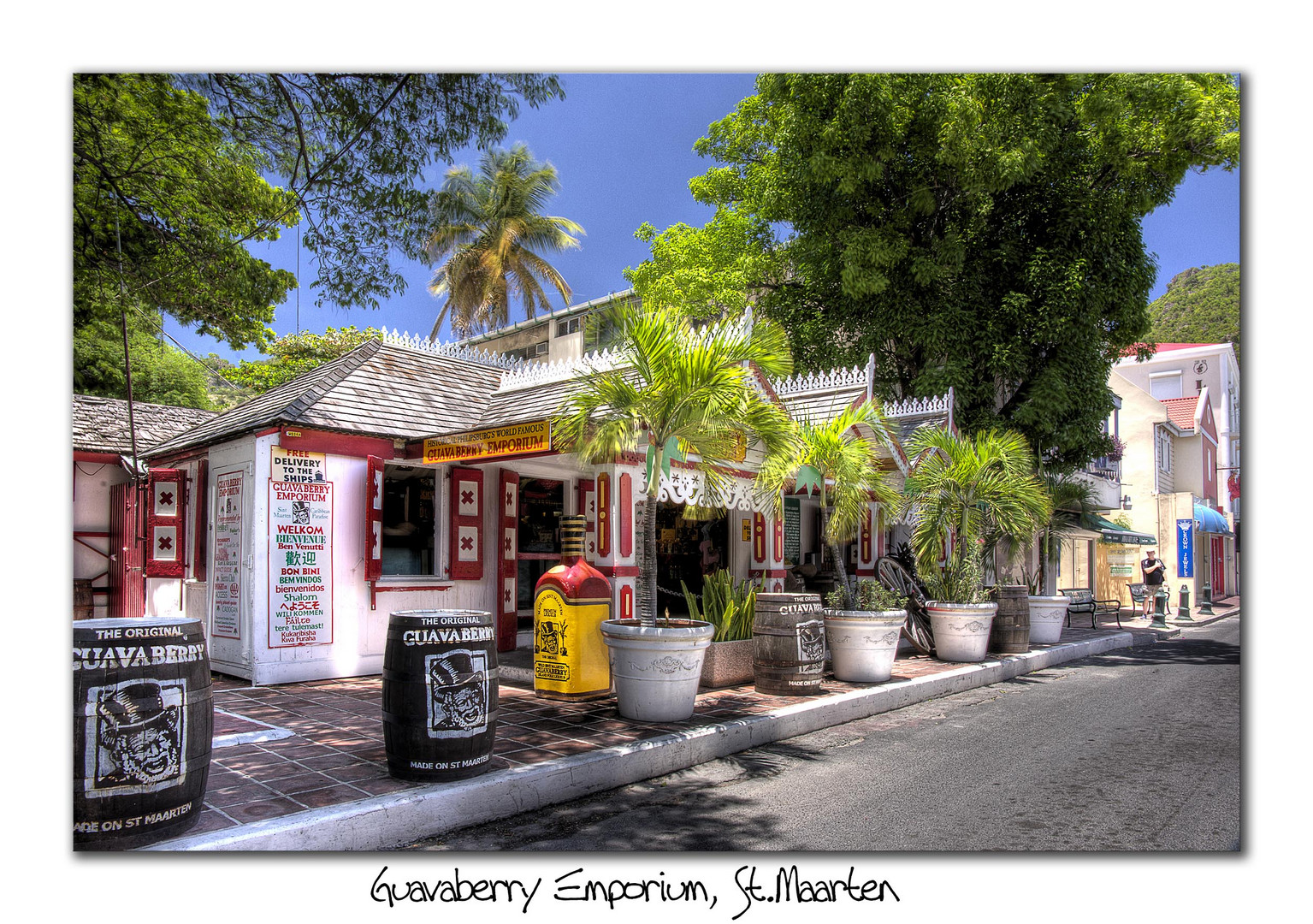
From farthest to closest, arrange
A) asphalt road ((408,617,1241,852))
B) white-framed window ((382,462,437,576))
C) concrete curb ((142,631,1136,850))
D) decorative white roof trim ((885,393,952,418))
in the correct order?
decorative white roof trim ((885,393,952,418)) < white-framed window ((382,462,437,576)) < asphalt road ((408,617,1241,852)) < concrete curb ((142,631,1136,850))

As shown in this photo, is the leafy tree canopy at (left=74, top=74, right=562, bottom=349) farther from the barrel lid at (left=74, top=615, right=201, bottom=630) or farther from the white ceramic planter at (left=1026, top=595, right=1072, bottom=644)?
the white ceramic planter at (left=1026, top=595, right=1072, bottom=644)

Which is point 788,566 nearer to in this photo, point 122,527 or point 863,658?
point 863,658

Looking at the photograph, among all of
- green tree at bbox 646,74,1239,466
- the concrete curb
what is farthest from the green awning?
the concrete curb

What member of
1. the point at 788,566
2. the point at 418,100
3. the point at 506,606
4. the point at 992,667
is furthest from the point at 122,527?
the point at 992,667

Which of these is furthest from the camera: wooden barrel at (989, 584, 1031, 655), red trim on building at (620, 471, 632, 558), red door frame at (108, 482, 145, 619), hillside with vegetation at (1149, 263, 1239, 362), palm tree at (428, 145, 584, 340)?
palm tree at (428, 145, 584, 340)

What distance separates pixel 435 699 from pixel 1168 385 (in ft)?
32.7

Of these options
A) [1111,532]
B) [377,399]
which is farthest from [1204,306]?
[1111,532]

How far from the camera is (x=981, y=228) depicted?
1594cm

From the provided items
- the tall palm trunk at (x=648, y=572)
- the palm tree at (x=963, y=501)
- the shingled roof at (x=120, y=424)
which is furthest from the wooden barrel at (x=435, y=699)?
the shingled roof at (x=120, y=424)

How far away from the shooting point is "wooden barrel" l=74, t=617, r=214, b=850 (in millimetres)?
3416

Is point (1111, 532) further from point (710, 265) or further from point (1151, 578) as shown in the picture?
point (710, 265)

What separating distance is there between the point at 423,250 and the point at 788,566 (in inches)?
308

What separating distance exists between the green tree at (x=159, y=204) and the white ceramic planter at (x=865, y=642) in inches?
265

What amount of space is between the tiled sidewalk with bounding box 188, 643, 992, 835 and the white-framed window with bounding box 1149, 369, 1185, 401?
4.85 meters
